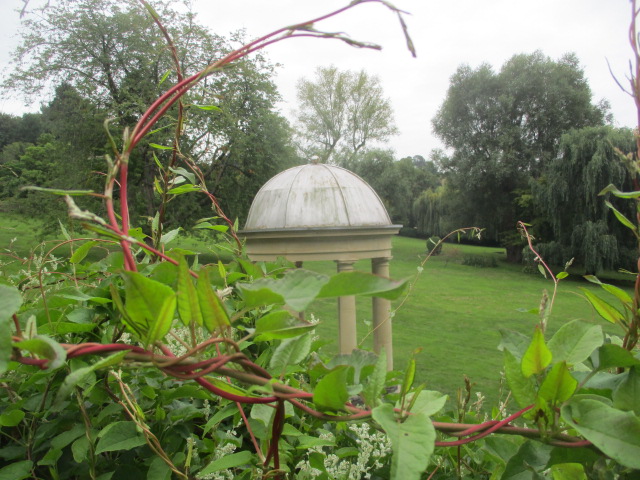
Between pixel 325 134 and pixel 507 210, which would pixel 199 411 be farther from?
pixel 325 134

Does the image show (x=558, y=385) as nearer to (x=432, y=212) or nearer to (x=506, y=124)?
(x=506, y=124)

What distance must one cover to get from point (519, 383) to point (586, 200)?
79.2 ft

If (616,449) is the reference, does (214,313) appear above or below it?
above

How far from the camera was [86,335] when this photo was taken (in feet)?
2.97

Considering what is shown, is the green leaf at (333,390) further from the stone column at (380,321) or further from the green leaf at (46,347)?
the stone column at (380,321)

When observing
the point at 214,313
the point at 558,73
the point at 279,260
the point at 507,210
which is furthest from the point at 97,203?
the point at 558,73

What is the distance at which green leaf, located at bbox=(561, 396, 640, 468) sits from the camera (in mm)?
432

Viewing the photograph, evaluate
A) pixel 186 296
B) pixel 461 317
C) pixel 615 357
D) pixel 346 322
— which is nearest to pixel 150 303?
pixel 186 296

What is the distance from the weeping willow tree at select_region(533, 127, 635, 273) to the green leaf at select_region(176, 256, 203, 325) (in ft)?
75.6

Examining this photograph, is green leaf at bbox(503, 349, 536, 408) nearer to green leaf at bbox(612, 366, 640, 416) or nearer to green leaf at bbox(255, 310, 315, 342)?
green leaf at bbox(612, 366, 640, 416)

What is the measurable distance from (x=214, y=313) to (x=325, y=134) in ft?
130

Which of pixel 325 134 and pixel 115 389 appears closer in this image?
pixel 115 389

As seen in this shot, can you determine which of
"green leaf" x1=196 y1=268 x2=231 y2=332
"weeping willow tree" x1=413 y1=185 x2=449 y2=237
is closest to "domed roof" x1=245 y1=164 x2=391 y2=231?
"green leaf" x1=196 y1=268 x2=231 y2=332

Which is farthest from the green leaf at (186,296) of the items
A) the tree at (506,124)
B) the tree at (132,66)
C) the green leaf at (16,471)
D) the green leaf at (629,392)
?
the tree at (506,124)
